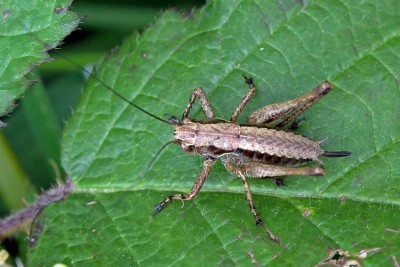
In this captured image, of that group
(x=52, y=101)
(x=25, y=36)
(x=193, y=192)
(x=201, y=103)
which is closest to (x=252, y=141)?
(x=201, y=103)

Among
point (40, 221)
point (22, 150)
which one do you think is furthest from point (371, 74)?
A: point (22, 150)

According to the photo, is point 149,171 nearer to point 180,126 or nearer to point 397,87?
point 180,126

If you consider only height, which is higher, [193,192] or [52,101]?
[52,101]

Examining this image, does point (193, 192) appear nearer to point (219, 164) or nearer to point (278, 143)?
point (219, 164)

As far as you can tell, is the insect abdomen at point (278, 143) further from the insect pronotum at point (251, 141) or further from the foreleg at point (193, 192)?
the foreleg at point (193, 192)

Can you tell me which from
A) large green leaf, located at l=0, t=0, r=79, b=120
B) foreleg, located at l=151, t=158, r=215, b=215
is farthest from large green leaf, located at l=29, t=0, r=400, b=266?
large green leaf, located at l=0, t=0, r=79, b=120

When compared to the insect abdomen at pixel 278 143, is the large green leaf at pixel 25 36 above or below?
above

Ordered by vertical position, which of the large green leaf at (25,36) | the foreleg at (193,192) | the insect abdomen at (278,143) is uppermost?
the large green leaf at (25,36)

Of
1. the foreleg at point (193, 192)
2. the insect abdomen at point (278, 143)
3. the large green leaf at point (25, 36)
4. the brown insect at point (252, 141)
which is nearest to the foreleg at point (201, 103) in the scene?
the brown insect at point (252, 141)
